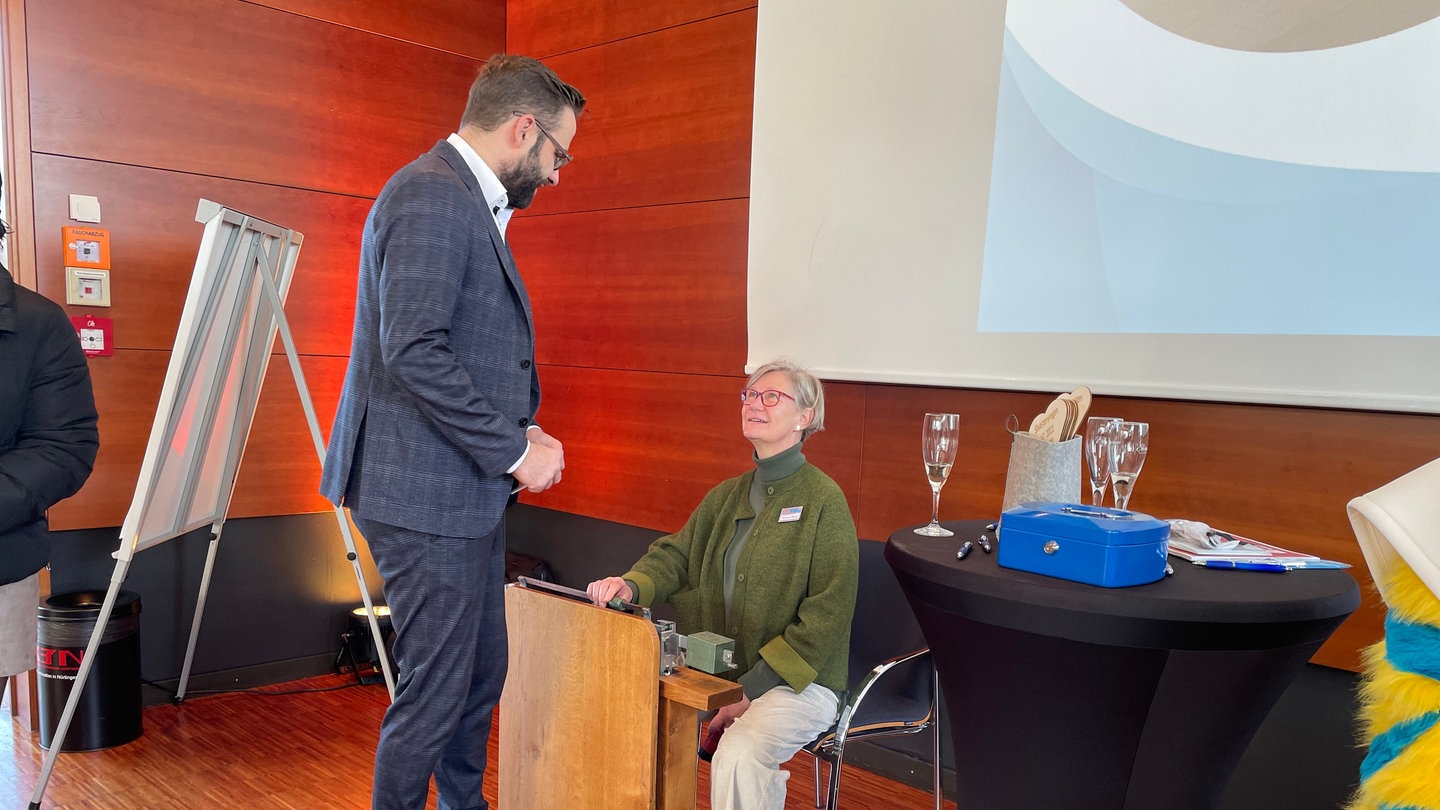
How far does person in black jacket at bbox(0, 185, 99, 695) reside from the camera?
6.96ft

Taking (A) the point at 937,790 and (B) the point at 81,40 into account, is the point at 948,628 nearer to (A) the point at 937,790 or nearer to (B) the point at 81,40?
(A) the point at 937,790

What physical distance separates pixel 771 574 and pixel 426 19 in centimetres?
317

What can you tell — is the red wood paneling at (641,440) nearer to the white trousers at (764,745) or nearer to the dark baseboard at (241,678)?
the dark baseboard at (241,678)

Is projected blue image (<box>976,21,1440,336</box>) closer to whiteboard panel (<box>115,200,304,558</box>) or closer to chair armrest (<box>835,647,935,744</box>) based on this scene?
chair armrest (<box>835,647,935,744</box>)

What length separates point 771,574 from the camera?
224cm

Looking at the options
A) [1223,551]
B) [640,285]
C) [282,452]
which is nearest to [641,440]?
[640,285]

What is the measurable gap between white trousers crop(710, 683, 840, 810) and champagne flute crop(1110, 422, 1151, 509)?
786 millimetres

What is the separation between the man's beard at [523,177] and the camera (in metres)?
2.13

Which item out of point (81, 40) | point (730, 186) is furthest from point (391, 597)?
point (81, 40)

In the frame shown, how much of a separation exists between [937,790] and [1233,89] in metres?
1.81

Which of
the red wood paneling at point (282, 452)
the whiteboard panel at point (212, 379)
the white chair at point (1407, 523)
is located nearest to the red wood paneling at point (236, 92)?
the whiteboard panel at point (212, 379)

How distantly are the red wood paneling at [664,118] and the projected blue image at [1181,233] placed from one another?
1.06 m

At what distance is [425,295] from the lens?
1849mm

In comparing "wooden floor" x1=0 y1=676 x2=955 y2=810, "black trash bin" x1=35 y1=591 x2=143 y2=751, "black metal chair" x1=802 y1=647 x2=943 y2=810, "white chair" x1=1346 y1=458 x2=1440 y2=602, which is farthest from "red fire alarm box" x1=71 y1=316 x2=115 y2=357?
"white chair" x1=1346 y1=458 x2=1440 y2=602
